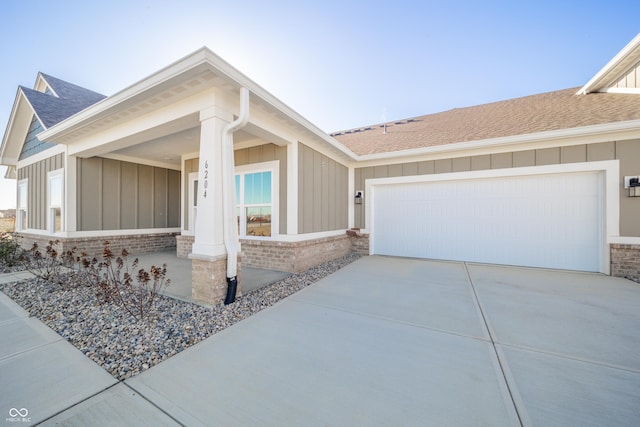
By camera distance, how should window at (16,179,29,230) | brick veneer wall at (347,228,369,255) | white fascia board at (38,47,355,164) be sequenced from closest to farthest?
white fascia board at (38,47,355,164) → brick veneer wall at (347,228,369,255) → window at (16,179,29,230)

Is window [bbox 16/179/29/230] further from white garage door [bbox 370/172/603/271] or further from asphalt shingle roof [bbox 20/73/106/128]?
white garage door [bbox 370/172/603/271]

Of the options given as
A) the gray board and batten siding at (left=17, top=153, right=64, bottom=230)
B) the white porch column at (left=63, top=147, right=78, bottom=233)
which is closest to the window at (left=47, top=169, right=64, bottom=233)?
the gray board and batten siding at (left=17, top=153, right=64, bottom=230)

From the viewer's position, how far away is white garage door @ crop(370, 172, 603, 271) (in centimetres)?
542

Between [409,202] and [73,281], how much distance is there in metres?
7.56

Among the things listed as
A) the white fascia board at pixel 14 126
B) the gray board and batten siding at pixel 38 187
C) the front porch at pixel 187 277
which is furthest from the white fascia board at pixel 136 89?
the white fascia board at pixel 14 126

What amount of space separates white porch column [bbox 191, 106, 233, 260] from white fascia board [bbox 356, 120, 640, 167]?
4.85m

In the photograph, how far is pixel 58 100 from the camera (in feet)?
27.0

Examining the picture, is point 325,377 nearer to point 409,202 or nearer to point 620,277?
point 409,202

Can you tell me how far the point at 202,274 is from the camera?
11.6ft

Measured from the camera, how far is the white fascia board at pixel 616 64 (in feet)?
18.6

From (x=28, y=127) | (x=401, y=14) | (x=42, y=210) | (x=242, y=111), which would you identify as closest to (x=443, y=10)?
(x=401, y=14)

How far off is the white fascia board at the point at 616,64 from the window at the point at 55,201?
47.5ft

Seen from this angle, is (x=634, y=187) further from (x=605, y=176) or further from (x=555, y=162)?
(x=555, y=162)

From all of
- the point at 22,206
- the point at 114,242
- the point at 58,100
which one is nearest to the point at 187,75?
the point at 114,242
